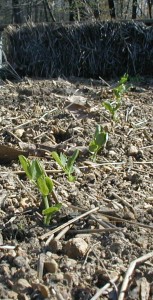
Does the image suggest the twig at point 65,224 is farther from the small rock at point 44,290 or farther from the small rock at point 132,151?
the small rock at point 132,151

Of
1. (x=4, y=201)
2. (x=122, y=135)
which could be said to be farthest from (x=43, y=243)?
(x=122, y=135)

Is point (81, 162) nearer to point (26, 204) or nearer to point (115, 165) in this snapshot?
point (115, 165)

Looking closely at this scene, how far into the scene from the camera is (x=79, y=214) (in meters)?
1.75

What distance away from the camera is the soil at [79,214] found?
1379 mm

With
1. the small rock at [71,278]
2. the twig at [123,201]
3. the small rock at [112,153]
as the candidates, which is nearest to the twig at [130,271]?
the small rock at [71,278]

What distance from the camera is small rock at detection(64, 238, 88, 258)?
4.93ft

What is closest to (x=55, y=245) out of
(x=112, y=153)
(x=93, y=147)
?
(x=93, y=147)

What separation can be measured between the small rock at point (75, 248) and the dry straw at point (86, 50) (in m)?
5.52

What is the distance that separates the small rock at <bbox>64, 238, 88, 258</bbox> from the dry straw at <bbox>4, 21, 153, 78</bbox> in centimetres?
552

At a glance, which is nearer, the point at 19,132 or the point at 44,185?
the point at 44,185

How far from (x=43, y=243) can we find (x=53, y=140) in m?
1.26

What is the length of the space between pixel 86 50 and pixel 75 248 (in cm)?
570

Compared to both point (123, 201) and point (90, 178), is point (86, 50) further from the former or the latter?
point (123, 201)

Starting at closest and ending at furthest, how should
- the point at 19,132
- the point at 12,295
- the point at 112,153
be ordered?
1. the point at 12,295
2. the point at 112,153
3. the point at 19,132
